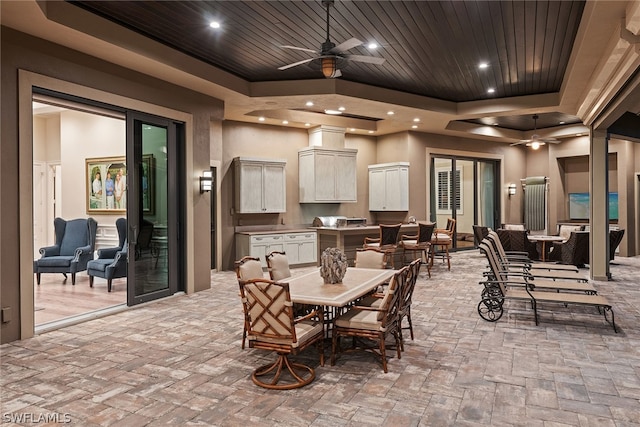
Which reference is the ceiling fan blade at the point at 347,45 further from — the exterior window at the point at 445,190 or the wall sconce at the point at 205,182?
the exterior window at the point at 445,190

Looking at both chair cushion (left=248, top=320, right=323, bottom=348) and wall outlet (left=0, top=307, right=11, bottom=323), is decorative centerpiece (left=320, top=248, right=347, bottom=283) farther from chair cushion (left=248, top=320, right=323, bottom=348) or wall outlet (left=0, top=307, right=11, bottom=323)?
wall outlet (left=0, top=307, right=11, bottom=323)

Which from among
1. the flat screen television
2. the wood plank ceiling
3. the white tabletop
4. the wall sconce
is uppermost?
the wood plank ceiling

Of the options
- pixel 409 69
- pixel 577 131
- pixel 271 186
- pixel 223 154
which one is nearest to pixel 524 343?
pixel 409 69

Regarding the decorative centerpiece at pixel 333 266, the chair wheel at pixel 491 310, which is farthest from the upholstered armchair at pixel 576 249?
the decorative centerpiece at pixel 333 266

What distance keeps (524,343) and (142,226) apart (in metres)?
5.01

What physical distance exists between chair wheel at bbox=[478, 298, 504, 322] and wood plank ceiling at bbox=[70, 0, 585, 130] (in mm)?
3354

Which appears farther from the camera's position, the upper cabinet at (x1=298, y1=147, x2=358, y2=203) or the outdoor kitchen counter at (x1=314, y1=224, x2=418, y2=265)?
the upper cabinet at (x1=298, y1=147, x2=358, y2=203)

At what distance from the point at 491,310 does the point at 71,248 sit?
7.29 m

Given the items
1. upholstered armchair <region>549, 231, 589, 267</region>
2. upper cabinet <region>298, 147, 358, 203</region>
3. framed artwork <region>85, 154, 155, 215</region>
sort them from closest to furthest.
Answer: framed artwork <region>85, 154, 155, 215</region> < upholstered armchair <region>549, 231, 589, 267</region> < upper cabinet <region>298, 147, 358, 203</region>

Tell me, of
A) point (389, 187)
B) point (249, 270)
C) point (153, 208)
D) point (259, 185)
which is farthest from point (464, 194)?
point (249, 270)

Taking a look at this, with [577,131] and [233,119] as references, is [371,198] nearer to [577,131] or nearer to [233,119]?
[233,119]

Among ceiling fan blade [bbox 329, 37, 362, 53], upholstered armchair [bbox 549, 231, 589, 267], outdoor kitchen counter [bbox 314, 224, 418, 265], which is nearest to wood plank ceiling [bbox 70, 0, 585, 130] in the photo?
ceiling fan blade [bbox 329, 37, 362, 53]

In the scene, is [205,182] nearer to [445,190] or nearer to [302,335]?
[302,335]

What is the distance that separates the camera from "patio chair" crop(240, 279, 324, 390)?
3.18 meters
